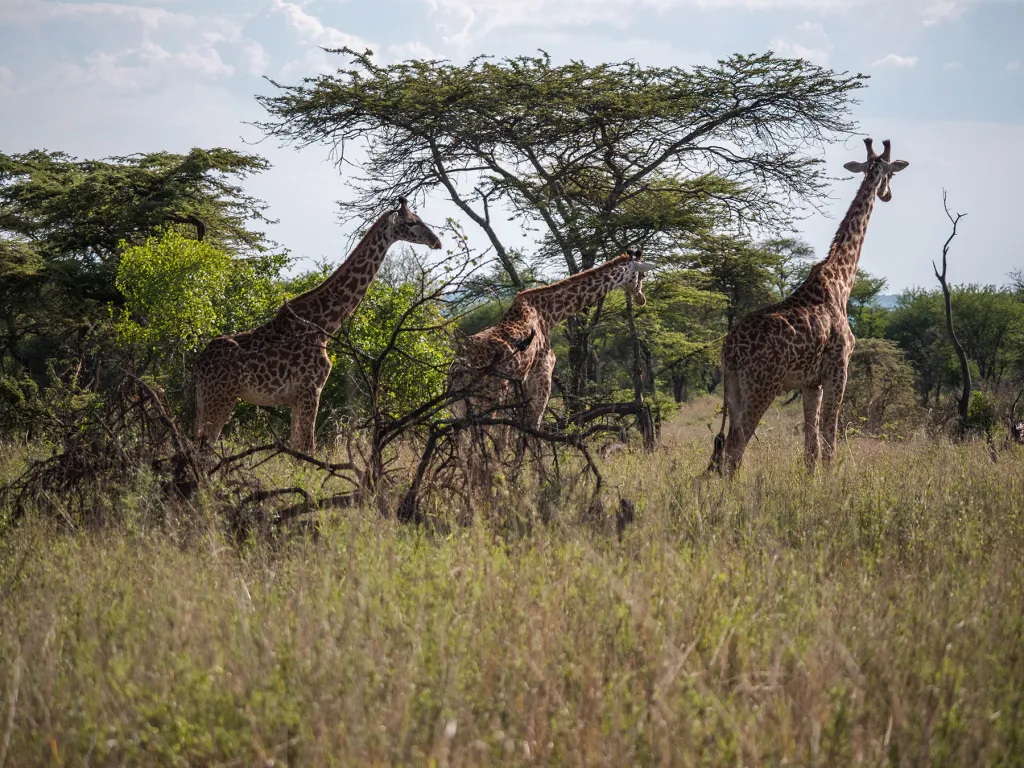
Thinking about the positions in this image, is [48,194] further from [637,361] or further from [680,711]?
[680,711]

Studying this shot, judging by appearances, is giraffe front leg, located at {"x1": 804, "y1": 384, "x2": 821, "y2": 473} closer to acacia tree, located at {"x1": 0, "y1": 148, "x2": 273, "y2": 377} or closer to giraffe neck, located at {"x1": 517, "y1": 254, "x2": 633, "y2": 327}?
giraffe neck, located at {"x1": 517, "y1": 254, "x2": 633, "y2": 327}

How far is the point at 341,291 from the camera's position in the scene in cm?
771

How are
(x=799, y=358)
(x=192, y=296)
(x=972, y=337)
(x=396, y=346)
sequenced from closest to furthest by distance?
1. (x=799, y=358)
2. (x=396, y=346)
3. (x=192, y=296)
4. (x=972, y=337)

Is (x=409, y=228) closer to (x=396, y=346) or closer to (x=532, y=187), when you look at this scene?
(x=396, y=346)

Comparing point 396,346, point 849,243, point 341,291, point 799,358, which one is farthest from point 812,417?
point 396,346

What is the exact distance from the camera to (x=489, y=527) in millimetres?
4734

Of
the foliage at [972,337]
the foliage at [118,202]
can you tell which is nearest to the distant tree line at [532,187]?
the foliage at [118,202]

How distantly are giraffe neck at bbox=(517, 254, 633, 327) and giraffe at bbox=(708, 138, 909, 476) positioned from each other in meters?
1.75

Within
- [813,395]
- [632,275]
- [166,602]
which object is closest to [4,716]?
[166,602]

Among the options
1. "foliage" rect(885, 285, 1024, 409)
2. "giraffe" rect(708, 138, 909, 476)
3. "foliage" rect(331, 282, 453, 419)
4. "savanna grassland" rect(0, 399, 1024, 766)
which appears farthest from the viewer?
"foliage" rect(885, 285, 1024, 409)

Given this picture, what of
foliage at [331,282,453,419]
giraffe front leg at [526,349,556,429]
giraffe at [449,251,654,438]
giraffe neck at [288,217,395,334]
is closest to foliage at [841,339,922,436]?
giraffe at [449,251,654,438]

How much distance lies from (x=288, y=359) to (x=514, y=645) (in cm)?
464

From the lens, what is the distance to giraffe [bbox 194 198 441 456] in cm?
718

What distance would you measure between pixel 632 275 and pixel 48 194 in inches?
564
